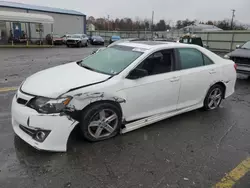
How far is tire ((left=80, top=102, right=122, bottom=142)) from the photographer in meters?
3.23

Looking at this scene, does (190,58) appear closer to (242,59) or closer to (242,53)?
(242,59)

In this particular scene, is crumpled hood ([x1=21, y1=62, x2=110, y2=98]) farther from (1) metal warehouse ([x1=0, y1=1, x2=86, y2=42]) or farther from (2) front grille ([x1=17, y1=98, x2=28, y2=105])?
(1) metal warehouse ([x1=0, y1=1, x2=86, y2=42])

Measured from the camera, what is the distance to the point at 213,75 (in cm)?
469

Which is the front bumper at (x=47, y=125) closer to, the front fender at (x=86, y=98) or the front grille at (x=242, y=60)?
the front fender at (x=86, y=98)

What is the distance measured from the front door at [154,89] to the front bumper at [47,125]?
98 centimetres

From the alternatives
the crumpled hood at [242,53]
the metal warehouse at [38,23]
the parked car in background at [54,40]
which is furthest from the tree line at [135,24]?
the crumpled hood at [242,53]

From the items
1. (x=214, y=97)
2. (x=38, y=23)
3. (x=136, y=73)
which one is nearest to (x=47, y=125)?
(x=136, y=73)

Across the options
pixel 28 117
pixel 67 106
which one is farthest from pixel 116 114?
pixel 28 117

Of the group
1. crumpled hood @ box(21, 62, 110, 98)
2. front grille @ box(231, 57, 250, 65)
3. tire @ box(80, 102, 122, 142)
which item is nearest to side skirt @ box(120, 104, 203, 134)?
tire @ box(80, 102, 122, 142)

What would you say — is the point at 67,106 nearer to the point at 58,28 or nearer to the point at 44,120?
the point at 44,120

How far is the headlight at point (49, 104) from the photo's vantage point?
2.97m

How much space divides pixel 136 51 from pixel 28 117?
2078mm

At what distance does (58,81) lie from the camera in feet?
11.0

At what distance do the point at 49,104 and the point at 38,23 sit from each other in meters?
26.7
